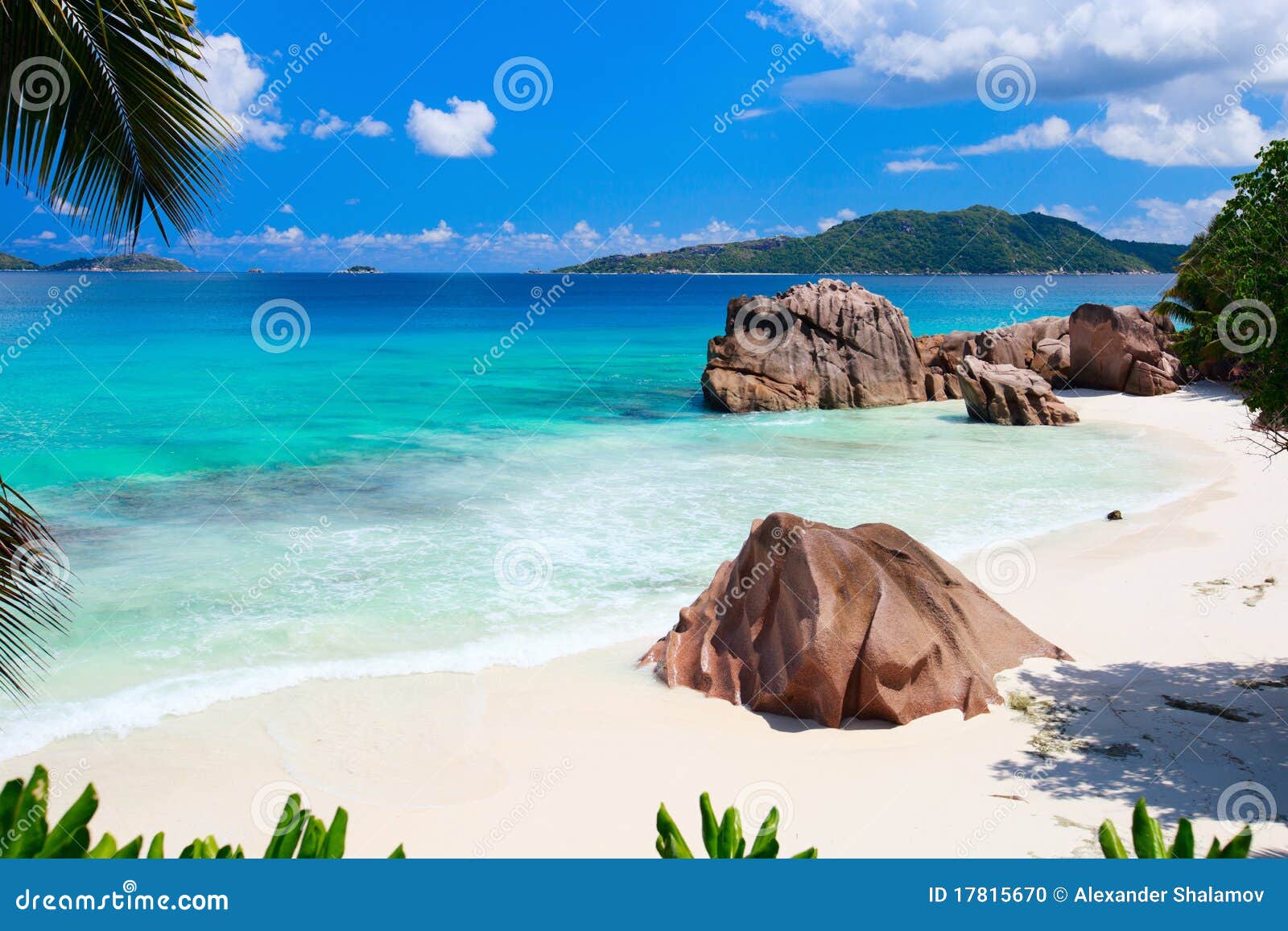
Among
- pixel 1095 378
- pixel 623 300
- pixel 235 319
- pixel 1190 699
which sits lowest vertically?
pixel 1190 699

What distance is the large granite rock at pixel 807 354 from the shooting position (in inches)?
1259

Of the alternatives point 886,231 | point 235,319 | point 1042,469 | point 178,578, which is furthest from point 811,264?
point 178,578

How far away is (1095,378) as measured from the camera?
35125 millimetres

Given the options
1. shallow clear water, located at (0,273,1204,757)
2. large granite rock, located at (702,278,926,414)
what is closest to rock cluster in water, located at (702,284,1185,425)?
large granite rock, located at (702,278,926,414)

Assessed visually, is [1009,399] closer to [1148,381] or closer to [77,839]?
[1148,381]

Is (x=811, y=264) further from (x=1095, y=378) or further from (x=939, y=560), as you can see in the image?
(x=939, y=560)

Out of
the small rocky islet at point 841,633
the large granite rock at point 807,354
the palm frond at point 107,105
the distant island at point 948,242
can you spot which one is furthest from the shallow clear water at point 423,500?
the distant island at point 948,242

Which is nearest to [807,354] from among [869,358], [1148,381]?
[869,358]

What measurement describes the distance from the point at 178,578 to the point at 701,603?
8261 millimetres

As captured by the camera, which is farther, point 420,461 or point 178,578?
point 420,461

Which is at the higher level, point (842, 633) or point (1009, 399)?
point (1009, 399)

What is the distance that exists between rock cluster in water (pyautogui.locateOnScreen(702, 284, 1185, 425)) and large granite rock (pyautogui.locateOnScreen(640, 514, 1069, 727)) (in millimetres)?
21372

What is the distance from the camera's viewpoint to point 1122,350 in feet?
112

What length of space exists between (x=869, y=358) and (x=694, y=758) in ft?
87.8
